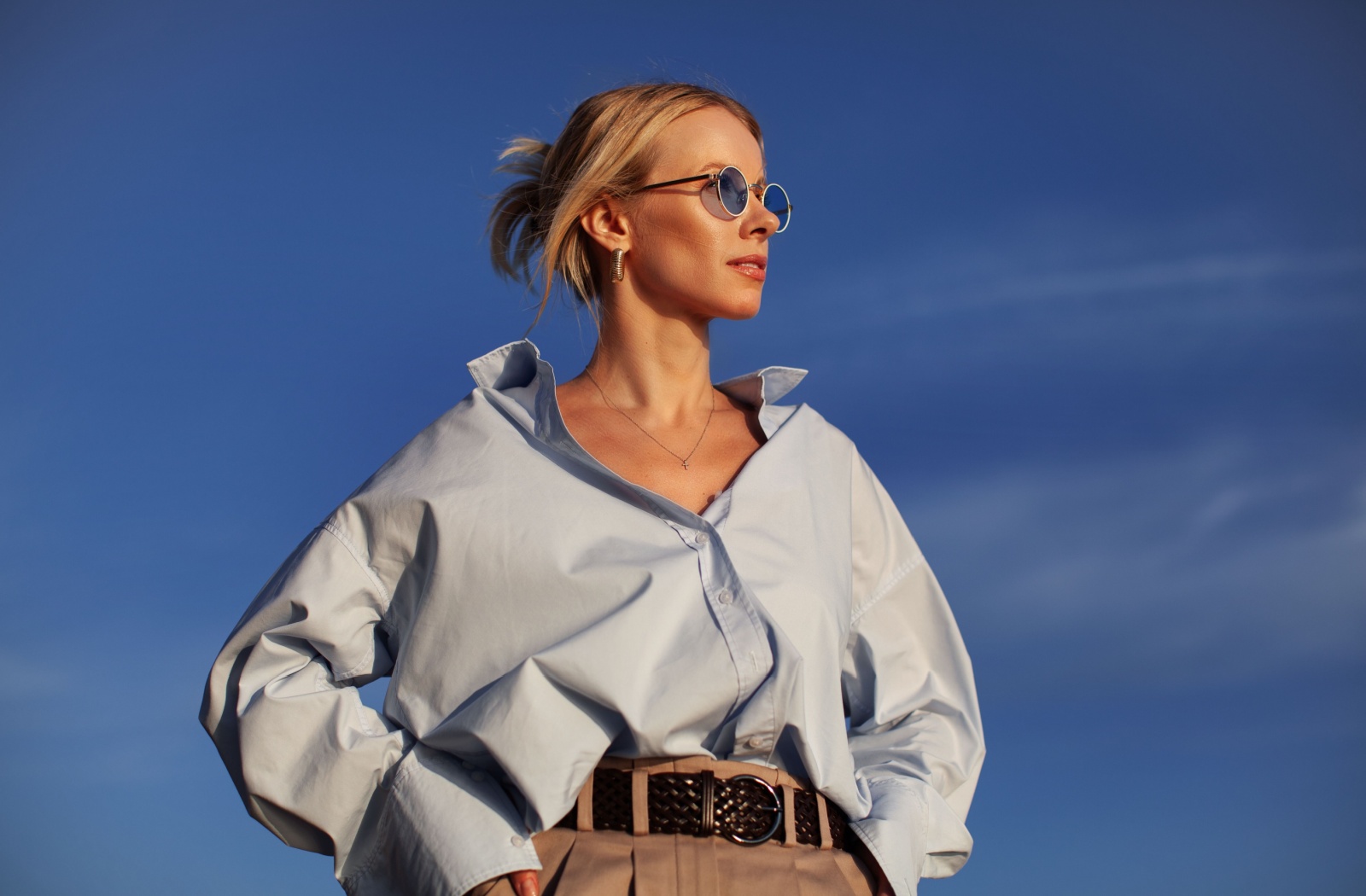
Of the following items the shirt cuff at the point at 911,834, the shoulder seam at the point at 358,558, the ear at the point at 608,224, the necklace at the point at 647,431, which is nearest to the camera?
the shirt cuff at the point at 911,834

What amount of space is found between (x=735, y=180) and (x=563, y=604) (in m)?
1.34

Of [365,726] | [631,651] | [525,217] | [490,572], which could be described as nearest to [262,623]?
[365,726]

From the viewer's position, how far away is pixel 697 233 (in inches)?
139

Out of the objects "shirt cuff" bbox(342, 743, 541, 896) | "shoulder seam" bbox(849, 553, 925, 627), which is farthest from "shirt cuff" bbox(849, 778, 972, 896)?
"shirt cuff" bbox(342, 743, 541, 896)

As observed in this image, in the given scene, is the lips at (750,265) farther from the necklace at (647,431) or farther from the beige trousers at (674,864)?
the beige trousers at (674,864)

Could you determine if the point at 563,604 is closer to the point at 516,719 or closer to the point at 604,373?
the point at 516,719

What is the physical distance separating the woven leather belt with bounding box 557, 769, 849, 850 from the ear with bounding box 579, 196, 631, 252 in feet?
5.26

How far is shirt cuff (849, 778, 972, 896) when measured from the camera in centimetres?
306

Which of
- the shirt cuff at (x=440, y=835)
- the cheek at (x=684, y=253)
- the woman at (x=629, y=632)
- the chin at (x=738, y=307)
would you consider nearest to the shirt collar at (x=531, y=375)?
the woman at (x=629, y=632)

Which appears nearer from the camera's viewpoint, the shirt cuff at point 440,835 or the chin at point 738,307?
the shirt cuff at point 440,835

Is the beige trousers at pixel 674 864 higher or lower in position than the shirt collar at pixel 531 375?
lower

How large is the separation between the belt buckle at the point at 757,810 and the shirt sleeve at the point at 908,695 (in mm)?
340

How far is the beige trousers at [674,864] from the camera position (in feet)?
8.98

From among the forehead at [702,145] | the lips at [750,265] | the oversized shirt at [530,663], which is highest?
the forehead at [702,145]
